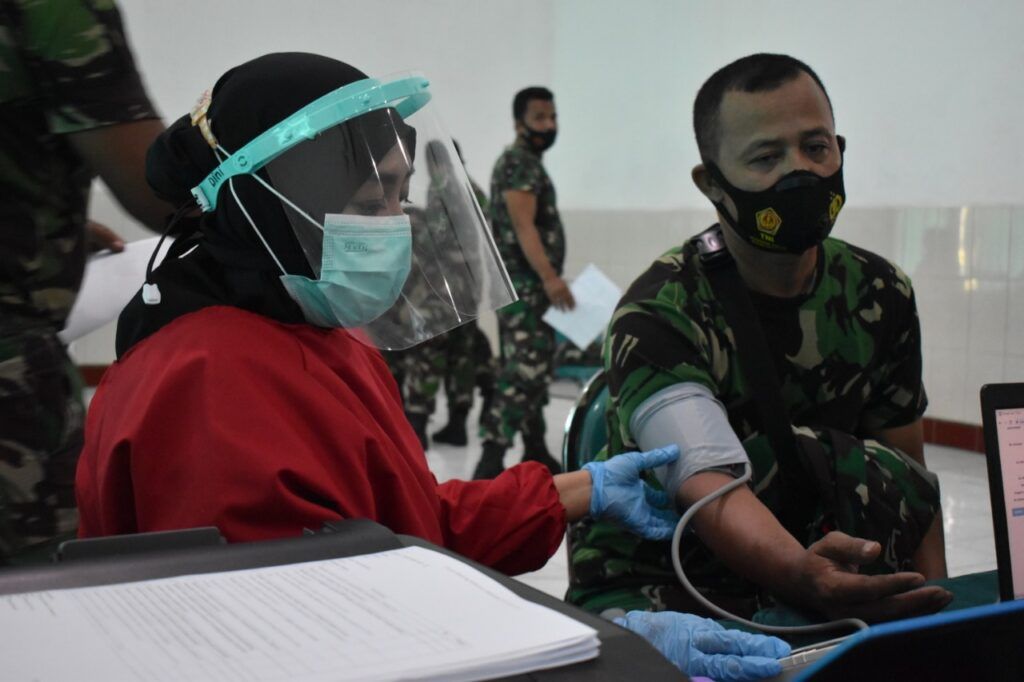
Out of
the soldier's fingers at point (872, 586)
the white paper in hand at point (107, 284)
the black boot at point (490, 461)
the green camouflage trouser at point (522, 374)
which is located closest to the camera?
the soldier's fingers at point (872, 586)

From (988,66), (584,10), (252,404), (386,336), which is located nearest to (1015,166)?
(988,66)

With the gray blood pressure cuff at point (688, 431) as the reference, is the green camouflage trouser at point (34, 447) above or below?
above

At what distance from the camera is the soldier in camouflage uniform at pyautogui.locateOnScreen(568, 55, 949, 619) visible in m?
1.29

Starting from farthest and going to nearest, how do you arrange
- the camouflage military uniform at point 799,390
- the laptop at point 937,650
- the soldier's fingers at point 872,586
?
the camouflage military uniform at point 799,390, the soldier's fingers at point 872,586, the laptop at point 937,650

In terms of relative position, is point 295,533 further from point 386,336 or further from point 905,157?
point 905,157

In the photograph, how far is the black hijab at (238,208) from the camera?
1110 millimetres

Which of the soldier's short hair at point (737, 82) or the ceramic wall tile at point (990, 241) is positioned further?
the ceramic wall tile at point (990, 241)

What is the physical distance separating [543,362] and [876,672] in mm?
4074

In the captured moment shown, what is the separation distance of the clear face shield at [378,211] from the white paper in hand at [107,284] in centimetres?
47

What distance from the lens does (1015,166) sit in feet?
15.0

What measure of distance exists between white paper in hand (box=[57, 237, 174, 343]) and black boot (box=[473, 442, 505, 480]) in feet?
9.01

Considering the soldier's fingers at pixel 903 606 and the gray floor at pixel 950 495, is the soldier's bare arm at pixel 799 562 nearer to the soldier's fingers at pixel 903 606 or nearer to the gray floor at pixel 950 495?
the soldier's fingers at pixel 903 606

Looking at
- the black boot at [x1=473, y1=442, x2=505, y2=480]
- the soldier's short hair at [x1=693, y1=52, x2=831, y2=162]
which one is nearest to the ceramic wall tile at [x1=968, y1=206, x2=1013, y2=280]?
the black boot at [x1=473, y1=442, x2=505, y2=480]

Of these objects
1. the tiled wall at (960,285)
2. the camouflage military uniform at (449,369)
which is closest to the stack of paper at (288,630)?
the camouflage military uniform at (449,369)
